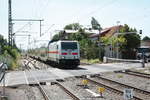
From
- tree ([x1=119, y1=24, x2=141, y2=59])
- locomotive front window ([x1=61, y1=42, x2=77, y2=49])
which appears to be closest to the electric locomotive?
locomotive front window ([x1=61, y1=42, x2=77, y2=49])

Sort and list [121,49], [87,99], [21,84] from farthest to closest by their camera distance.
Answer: [121,49] < [21,84] < [87,99]

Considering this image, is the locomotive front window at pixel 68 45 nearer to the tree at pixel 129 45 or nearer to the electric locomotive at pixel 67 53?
the electric locomotive at pixel 67 53

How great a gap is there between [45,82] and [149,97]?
33.4ft

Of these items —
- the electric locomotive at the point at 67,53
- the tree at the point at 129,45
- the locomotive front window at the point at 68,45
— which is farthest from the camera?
the tree at the point at 129,45

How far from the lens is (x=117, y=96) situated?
1600 centimetres

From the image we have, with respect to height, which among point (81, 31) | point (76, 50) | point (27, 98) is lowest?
point (27, 98)

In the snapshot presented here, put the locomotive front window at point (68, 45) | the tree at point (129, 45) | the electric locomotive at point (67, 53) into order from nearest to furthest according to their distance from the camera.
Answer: the electric locomotive at point (67, 53), the locomotive front window at point (68, 45), the tree at point (129, 45)

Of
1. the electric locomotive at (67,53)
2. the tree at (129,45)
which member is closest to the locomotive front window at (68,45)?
the electric locomotive at (67,53)

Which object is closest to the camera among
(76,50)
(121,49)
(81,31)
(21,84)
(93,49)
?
(21,84)

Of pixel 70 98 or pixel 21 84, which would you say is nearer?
pixel 70 98

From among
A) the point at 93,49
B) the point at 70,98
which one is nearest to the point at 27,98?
the point at 70,98

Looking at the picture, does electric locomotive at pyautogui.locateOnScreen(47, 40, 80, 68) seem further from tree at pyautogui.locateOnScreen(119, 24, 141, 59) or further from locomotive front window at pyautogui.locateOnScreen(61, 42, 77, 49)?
tree at pyautogui.locateOnScreen(119, 24, 141, 59)

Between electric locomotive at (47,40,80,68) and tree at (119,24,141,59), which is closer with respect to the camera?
electric locomotive at (47,40,80,68)

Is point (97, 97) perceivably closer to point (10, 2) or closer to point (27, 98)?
point (27, 98)
